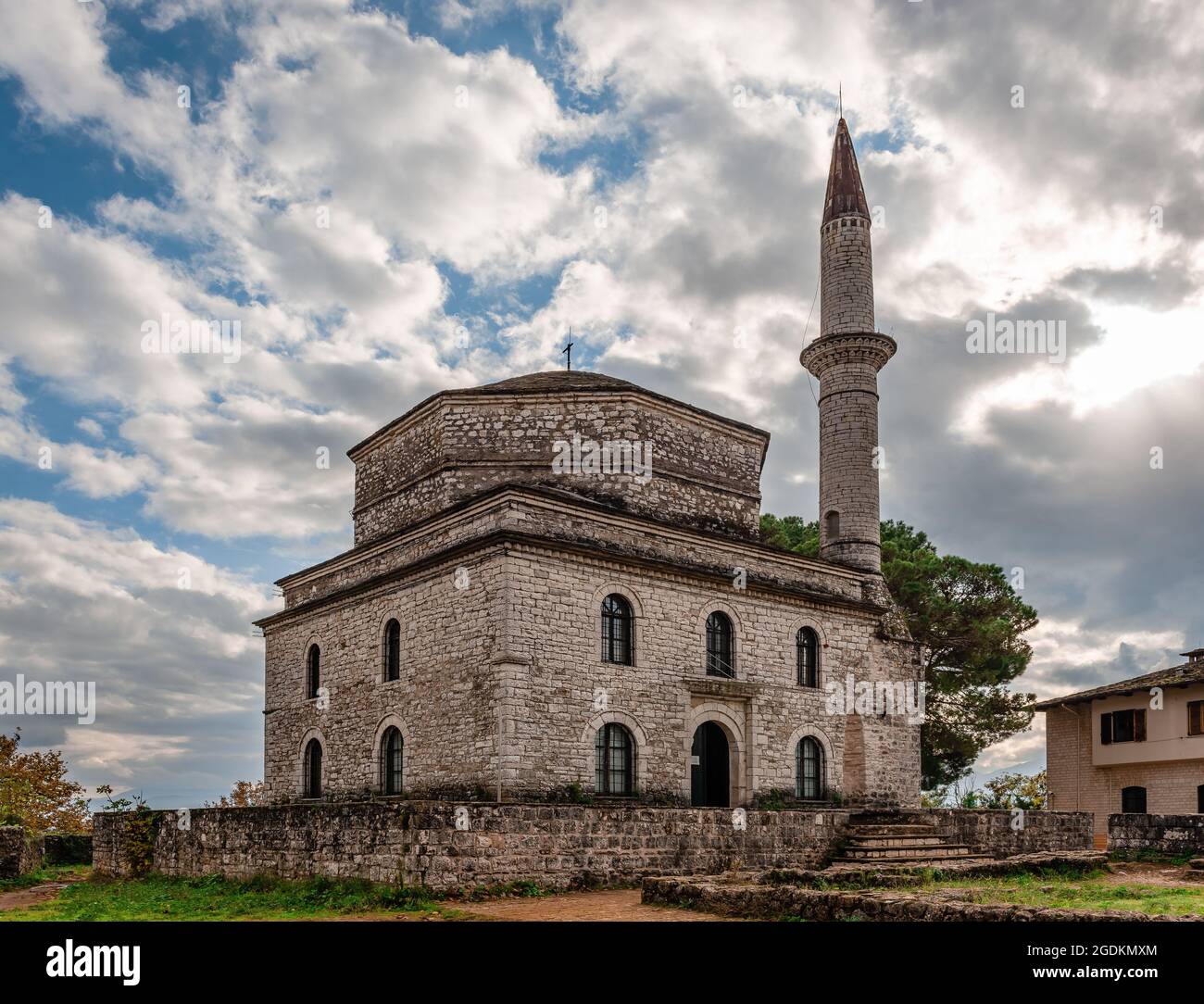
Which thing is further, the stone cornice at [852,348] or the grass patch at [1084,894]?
the stone cornice at [852,348]

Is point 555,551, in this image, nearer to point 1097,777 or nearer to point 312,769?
point 312,769

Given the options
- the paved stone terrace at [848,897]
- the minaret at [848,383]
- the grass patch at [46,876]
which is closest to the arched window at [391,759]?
the grass patch at [46,876]

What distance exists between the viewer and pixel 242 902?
14242 millimetres

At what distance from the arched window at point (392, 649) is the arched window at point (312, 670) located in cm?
298

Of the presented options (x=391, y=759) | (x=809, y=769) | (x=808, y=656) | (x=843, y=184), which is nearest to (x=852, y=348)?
(x=843, y=184)

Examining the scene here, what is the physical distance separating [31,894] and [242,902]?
5726mm

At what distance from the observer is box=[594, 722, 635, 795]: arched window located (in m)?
18.1

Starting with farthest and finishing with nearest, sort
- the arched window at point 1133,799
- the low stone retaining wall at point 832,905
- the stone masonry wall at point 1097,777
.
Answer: the arched window at point 1133,799 < the stone masonry wall at point 1097,777 < the low stone retaining wall at point 832,905

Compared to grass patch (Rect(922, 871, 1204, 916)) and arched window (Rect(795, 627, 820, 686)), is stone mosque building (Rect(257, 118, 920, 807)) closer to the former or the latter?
arched window (Rect(795, 627, 820, 686))

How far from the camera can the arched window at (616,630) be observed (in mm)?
18672

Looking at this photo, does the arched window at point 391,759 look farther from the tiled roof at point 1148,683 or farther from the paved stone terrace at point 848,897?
the tiled roof at point 1148,683

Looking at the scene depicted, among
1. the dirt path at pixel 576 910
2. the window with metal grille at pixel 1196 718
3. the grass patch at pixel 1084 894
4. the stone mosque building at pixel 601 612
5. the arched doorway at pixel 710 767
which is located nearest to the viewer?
the grass patch at pixel 1084 894

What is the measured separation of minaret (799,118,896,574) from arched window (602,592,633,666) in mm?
7502
